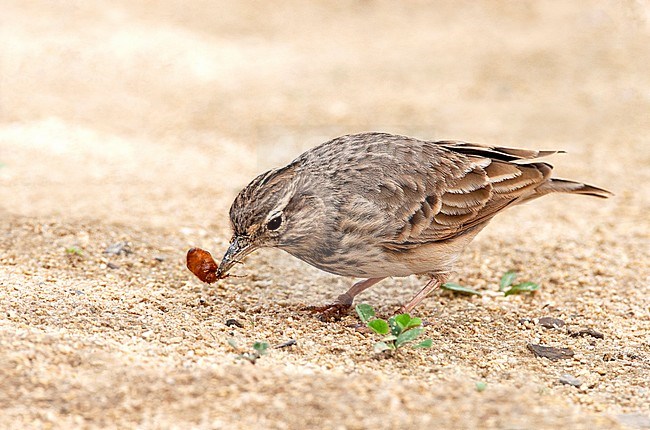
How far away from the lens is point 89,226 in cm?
773

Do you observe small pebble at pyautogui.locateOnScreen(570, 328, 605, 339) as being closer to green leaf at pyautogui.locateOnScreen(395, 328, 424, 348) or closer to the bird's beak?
green leaf at pyautogui.locateOnScreen(395, 328, 424, 348)

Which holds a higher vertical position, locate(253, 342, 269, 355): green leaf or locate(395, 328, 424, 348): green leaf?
locate(395, 328, 424, 348): green leaf

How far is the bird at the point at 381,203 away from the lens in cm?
571

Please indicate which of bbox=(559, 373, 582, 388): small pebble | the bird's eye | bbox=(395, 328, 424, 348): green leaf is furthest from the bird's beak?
bbox=(559, 373, 582, 388): small pebble

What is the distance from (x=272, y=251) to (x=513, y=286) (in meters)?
2.33

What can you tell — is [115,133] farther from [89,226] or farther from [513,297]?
[513,297]

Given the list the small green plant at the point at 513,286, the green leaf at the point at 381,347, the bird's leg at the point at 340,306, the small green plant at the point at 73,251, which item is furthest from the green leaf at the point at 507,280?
the small green plant at the point at 73,251

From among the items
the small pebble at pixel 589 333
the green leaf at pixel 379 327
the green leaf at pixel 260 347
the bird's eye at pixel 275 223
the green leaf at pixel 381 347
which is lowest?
the small pebble at pixel 589 333

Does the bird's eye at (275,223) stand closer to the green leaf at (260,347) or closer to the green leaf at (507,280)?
the green leaf at (260,347)

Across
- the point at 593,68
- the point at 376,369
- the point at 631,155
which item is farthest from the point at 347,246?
the point at 593,68

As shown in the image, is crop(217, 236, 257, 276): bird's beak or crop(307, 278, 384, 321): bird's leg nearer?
crop(217, 236, 257, 276): bird's beak

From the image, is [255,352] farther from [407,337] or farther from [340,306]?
[340,306]

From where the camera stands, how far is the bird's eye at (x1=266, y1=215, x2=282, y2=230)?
562 centimetres

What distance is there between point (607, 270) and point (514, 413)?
371 centimetres
